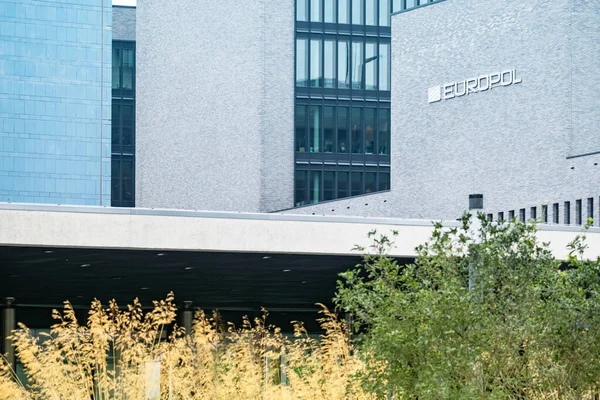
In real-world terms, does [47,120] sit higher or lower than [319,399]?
higher

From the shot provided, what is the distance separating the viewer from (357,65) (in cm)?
5750

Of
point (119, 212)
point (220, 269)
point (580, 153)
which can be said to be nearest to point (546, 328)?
point (119, 212)

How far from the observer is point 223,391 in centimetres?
1744

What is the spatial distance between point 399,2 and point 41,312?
90.2 ft

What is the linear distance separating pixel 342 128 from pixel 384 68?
149 inches

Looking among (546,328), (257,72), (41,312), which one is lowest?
(41,312)

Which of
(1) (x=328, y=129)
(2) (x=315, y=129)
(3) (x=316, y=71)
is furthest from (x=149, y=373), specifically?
(3) (x=316, y=71)

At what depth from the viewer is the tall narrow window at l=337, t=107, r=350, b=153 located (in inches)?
2259

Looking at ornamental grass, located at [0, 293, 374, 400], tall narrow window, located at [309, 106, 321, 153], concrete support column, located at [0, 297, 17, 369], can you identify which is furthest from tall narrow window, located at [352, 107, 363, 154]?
ornamental grass, located at [0, 293, 374, 400]

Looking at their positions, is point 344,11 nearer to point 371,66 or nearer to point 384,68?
point 371,66

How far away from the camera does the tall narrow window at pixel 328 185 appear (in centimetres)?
5703

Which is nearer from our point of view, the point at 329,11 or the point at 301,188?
the point at 301,188

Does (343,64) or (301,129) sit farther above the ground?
(343,64)

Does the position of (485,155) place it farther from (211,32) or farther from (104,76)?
(104,76)
